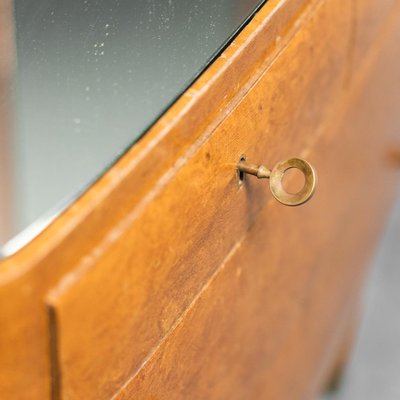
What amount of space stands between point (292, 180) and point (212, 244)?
0.16 metres

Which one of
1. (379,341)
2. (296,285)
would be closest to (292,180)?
(296,285)

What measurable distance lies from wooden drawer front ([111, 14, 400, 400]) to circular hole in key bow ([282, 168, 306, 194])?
2cm

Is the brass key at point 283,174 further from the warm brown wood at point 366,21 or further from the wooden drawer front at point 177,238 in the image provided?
the warm brown wood at point 366,21

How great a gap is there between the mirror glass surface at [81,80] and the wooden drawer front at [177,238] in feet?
0.11

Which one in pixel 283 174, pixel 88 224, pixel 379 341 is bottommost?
pixel 88 224

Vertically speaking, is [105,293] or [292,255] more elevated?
[292,255]

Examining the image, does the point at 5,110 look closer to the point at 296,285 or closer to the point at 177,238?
the point at 177,238

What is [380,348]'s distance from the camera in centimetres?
139

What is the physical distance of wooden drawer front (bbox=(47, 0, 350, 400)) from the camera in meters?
0.39

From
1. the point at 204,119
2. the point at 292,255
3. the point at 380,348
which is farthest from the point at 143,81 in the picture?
the point at 380,348

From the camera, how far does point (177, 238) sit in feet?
1.50

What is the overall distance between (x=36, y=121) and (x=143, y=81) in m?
0.07

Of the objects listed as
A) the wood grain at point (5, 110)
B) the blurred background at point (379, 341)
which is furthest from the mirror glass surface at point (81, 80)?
the blurred background at point (379, 341)

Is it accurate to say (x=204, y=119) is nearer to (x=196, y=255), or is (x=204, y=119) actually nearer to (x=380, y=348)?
(x=196, y=255)
